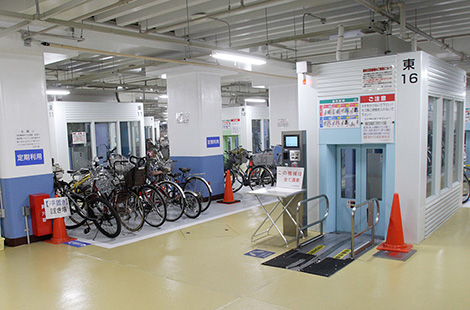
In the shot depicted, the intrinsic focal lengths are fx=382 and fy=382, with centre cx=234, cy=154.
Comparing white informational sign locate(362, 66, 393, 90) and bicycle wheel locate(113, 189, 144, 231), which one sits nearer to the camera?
white informational sign locate(362, 66, 393, 90)

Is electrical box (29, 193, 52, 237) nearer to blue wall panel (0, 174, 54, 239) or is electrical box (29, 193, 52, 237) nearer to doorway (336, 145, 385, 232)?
blue wall panel (0, 174, 54, 239)

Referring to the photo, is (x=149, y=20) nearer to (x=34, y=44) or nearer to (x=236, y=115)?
(x=34, y=44)

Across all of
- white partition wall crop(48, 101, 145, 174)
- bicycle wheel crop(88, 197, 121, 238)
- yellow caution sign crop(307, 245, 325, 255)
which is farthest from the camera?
white partition wall crop(48, 101, 145, 174)

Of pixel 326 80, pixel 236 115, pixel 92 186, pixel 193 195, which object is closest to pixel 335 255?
pixel 326 80

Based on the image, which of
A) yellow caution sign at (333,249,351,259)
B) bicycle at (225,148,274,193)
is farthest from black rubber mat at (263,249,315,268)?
bicycle at (225,148,274,193)

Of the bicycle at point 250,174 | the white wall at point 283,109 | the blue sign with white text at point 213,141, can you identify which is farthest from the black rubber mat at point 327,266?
the white wall at point 283,109

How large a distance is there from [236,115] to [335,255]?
11784 millimetres

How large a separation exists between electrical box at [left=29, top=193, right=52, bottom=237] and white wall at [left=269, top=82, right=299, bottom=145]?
24.1 ft

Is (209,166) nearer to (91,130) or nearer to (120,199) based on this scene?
(120,199)

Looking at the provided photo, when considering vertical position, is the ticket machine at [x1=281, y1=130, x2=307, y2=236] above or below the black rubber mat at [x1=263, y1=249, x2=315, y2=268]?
above

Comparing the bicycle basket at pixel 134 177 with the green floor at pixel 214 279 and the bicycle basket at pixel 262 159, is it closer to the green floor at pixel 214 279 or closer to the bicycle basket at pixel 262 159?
the green floor at pixel 214 279

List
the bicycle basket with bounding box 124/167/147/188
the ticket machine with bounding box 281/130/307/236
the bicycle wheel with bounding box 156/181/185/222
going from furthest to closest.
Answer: the bicycle wheel with bounding box 156/181/185/222, the bicycle basket with bounding box 124/167/147/188, the ticket machine with bounding box 281/130/307/236

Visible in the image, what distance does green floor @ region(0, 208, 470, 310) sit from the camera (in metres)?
3.69

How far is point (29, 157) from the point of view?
19.4ft
